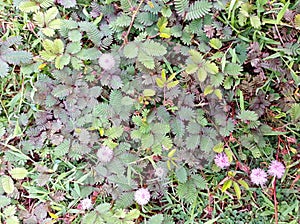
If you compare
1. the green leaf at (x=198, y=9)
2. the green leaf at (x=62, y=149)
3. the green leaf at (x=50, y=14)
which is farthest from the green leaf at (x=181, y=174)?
the green leaf at (x=50, y=14)

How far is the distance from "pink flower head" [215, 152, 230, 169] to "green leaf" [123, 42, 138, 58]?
61cm

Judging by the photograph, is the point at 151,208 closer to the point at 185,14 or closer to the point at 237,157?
the point at 237,157

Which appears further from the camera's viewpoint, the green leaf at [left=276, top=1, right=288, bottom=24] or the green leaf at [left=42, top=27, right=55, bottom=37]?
the green leaf at [left=42, top=27, right=55, bottom=37]

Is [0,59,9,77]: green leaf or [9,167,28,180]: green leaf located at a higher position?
[0,59,9,77]: green leaf

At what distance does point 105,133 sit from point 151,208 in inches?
16.7

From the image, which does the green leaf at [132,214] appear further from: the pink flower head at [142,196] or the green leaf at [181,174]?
the green leaf at [181,174]

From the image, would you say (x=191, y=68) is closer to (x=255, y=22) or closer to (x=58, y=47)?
(x=255, y=22)

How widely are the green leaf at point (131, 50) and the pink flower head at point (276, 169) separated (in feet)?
2.68

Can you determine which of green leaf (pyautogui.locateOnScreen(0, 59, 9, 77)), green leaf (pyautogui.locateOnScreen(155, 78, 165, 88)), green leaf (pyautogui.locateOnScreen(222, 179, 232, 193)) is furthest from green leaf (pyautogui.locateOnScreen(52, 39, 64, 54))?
green leaf (pyautogui.locateOnScreen(222, 179, 232, 193))

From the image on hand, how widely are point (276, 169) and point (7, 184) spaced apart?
1.27 metres

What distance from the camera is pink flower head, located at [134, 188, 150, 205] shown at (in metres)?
→ 1.93

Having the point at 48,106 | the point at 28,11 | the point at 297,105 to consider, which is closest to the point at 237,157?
the point at 297,105

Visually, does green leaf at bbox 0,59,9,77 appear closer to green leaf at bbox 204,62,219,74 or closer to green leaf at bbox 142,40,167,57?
green leaf at bbox 142,40,167,57

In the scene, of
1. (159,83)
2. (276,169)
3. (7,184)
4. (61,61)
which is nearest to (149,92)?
(159,83)
